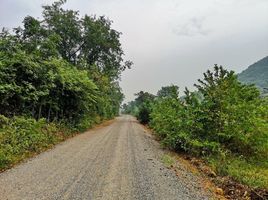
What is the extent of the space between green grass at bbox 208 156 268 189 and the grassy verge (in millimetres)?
7124

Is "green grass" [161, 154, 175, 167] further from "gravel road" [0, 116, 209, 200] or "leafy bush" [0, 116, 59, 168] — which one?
"leafy bush" [0, 116, 59, 168]

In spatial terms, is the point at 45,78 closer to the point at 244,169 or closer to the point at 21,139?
the point at 21,139

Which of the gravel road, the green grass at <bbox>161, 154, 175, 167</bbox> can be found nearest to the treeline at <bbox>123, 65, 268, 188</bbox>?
the green grass at <bbox>161, 154, 175, 167</bbox>

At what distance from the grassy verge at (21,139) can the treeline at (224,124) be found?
6.16 meters

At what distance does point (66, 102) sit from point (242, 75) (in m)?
137

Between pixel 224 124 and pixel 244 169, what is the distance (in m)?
2.80

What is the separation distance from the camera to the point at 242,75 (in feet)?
498

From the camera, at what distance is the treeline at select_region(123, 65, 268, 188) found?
47.4ft

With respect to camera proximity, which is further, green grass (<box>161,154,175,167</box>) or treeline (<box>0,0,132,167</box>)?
treeline (<box>0,0,132,167</box>)

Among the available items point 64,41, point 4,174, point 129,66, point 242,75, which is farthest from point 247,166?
point 242,75

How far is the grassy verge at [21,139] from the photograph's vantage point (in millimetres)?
12312

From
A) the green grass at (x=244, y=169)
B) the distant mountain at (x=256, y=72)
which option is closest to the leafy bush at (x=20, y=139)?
the green grass at (x=244, y=169)

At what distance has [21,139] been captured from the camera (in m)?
14.4

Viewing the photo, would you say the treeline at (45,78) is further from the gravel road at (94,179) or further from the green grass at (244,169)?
the green grass at (244,169)
